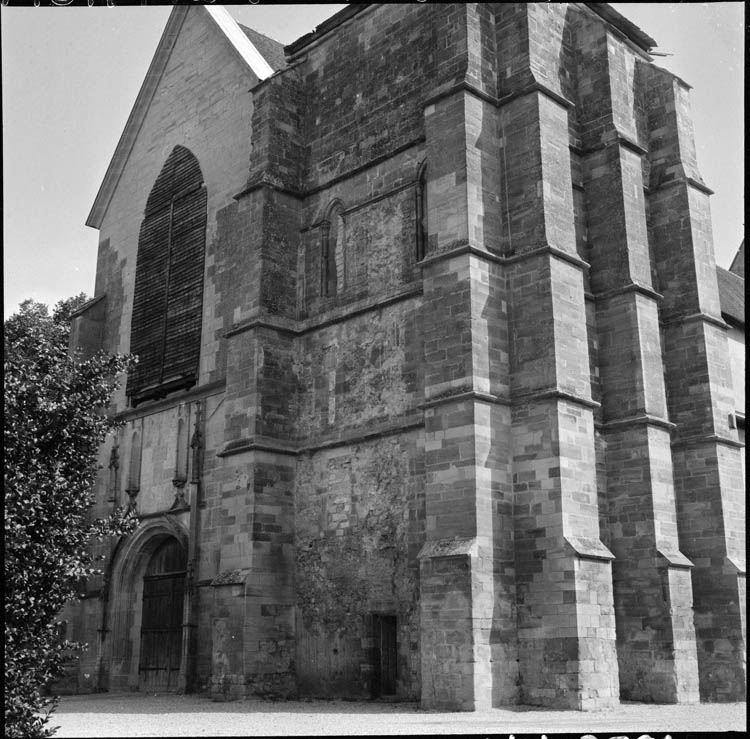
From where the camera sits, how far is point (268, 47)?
27484 mm

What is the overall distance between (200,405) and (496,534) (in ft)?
27.8

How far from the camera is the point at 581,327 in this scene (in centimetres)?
1770

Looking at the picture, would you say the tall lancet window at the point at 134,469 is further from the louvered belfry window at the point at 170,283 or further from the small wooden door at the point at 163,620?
the small wooden door at the point at 163,620

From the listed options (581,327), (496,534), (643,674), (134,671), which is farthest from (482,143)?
(134,671)

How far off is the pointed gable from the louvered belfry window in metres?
2.26

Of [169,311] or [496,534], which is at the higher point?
[169,311]

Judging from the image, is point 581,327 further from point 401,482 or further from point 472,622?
point 472,622

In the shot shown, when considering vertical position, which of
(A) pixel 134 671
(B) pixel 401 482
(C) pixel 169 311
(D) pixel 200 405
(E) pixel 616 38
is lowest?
(A) pixel 134 671

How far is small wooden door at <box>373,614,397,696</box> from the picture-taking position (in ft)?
57.9

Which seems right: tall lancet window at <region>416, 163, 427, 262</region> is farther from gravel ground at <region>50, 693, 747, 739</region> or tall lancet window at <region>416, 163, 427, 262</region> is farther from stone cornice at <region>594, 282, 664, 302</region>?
gravel ground at <region>50, 693, 747, 739</region>

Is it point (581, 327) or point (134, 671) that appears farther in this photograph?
point (134, 671)

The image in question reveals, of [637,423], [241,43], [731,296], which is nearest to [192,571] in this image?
[637,423]

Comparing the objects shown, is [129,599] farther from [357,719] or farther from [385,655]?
[357,719]

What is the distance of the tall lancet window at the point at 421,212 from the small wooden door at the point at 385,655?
6.72m
